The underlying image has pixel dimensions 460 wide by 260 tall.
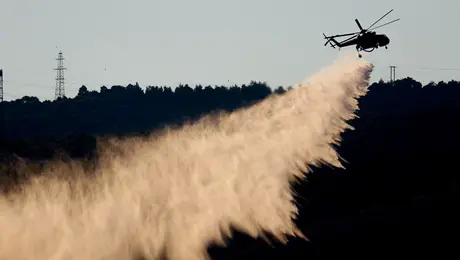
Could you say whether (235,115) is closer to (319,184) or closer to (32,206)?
(319,184)

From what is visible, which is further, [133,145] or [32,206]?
[133,145]

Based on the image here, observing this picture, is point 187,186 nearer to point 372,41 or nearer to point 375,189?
point 372,41

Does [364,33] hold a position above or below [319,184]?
above

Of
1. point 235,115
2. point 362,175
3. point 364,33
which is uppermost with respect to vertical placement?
point 364,33

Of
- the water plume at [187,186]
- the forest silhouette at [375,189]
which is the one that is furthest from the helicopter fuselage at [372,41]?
the forest silhouette at [375,189]

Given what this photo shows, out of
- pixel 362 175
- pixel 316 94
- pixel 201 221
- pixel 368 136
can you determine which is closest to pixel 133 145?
pixel 201 221

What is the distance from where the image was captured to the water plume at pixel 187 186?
190 feet

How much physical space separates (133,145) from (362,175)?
4316 cm

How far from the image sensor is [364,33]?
87.6 meters

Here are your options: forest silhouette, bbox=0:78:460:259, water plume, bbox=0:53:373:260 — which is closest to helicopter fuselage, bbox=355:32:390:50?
water plume, bbox=0:53:373:260

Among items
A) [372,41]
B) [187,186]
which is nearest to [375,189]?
[372,41]

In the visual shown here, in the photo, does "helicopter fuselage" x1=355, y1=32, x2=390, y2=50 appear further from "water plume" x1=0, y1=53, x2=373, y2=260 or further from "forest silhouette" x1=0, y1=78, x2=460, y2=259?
"forest silhouette" x1=0, y1=78, x2=460, y2=259

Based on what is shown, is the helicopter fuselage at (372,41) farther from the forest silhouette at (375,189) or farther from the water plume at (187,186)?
the forest silhouette at (375,189)

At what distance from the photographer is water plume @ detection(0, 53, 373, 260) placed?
190 ft
